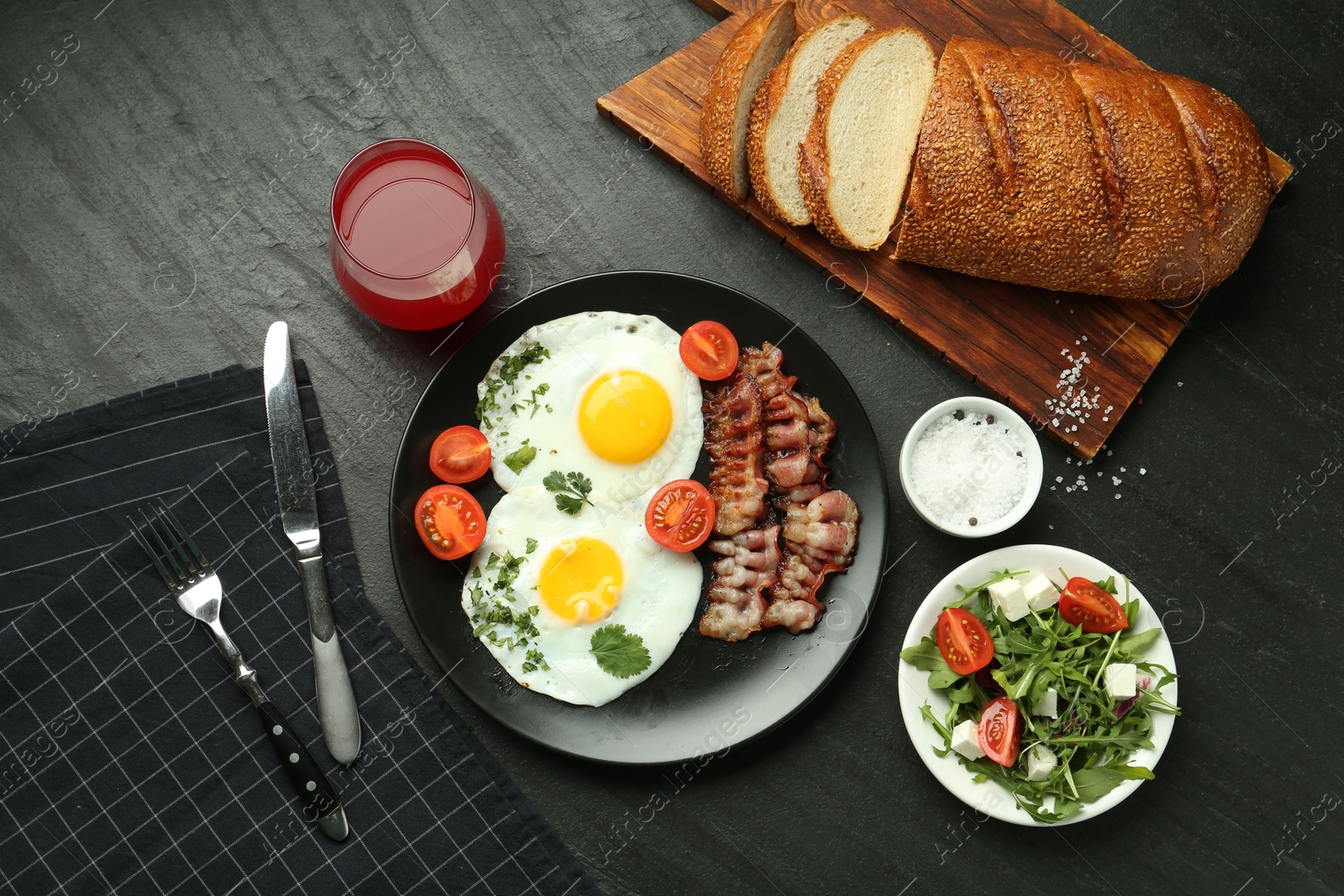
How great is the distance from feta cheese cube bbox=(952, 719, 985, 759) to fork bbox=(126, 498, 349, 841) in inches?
85.1

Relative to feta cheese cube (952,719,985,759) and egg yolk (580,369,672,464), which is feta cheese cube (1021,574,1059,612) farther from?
egg yolk (580,369,672,464)

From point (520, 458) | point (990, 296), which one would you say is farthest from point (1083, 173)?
point (520, 458)

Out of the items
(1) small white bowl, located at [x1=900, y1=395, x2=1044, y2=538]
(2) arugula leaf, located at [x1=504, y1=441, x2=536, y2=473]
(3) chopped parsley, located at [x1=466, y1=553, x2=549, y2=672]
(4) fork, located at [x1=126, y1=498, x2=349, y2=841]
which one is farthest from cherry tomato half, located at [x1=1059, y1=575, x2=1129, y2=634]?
(4) fork, located at [x1=126, y1=498, x2=349, y2=841]

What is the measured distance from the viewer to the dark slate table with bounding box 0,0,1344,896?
10.4ft

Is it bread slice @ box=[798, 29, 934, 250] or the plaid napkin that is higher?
bread slice @ box=[798, 29, 934, 250]

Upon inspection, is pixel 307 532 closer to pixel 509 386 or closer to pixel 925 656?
pixel 509 386

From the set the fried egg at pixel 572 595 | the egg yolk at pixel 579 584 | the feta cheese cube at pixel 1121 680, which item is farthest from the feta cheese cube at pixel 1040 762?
the egg yolk at pixel 579 584

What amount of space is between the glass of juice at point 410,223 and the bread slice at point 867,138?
122 centimetres

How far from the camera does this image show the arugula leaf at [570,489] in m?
3.08

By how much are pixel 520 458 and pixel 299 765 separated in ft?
4.33

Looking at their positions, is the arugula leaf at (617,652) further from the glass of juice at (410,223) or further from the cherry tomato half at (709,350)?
the glass of juice at (410,223)

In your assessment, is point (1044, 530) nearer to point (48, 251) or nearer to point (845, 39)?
point (845, 39)

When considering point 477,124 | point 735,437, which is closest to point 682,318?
point 735,437

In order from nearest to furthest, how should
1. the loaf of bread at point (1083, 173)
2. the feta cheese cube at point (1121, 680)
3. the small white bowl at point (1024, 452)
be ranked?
the feta cheese cube at point (1121, 680) → the loaf of bread at point (1083, 173) → the small white bowl at point (1024, 452)
